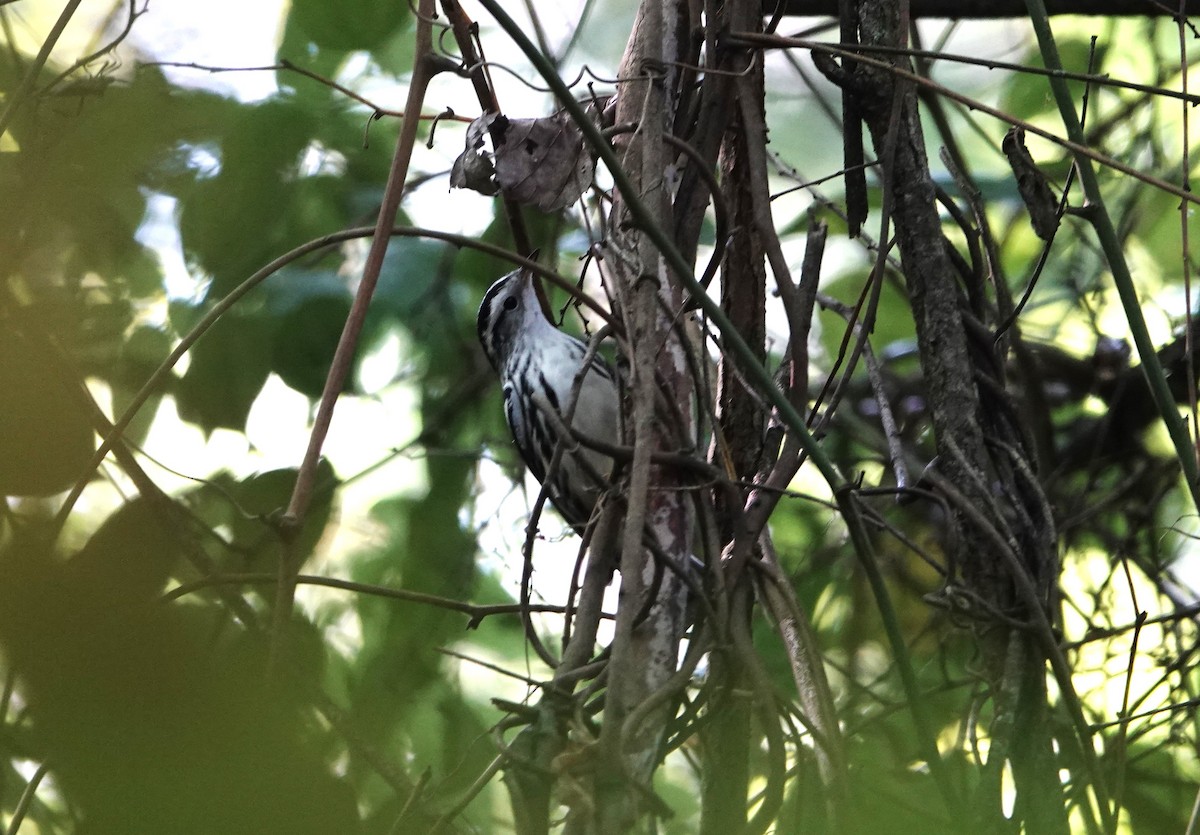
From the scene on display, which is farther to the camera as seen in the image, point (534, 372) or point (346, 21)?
point (534, 372)

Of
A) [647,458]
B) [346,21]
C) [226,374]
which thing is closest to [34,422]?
[647,458]

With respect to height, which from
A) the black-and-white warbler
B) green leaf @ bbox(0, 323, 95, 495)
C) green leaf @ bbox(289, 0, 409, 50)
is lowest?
green leaf @ bbox(0, 323, 95, 495)

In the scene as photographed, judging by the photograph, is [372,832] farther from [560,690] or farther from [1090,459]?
[1090,459]

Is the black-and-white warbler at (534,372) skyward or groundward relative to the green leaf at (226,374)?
skyward

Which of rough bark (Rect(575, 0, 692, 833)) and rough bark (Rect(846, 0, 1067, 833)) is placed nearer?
rough bark (Rect(575, 0, 692, 833))

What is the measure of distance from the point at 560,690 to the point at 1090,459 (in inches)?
97.3

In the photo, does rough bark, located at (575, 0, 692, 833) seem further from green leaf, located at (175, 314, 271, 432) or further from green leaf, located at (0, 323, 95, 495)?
green leaf, located at (175, 314, 271, 432)

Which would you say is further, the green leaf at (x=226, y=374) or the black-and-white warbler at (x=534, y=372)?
the black-and-white warbler at (x=534, y=372)

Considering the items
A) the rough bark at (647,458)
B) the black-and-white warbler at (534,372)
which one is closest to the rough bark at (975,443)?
the rough bark at (647,458)

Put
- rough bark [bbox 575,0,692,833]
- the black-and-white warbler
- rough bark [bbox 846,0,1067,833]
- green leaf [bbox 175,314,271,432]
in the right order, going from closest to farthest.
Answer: rough bark [bbox 575,0,692,833] → rough bark [bbox 846,0,1067,833] → green leaf [bbox 175,314,271,432] → the black-and-white warbler

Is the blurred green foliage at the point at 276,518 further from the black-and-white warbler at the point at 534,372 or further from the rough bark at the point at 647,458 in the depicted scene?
the rough bark at the point at 647,458

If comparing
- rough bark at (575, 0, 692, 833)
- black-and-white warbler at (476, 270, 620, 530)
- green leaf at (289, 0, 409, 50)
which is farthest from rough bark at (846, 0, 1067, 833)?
black-and-white warbler at (476, 270, 620, 530)

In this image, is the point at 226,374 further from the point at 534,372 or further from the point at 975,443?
the point at 975,443

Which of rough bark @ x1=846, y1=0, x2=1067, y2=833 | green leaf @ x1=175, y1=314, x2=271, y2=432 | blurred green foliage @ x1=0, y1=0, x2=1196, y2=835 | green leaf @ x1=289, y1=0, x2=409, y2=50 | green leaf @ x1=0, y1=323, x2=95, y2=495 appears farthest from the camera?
green leaf @ x1=289, y1=0, x2=409, y2=50
